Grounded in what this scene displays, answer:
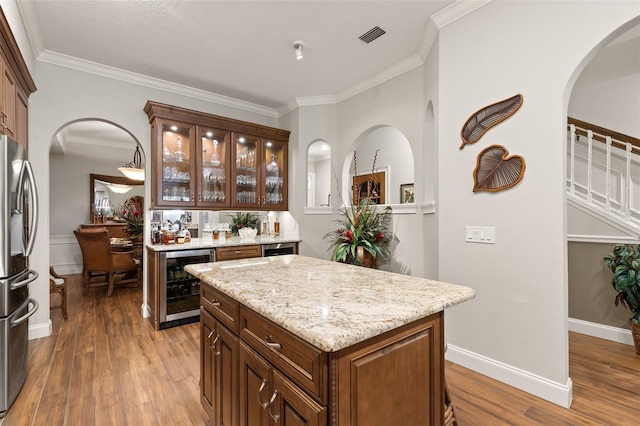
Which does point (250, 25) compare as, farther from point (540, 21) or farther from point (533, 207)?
point (533, 207)

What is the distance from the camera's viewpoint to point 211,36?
2.93 m

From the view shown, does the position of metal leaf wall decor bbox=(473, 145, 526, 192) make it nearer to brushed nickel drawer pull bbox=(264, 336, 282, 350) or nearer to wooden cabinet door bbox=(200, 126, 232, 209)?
brushed nickel drawer pull bbox=(264, 336, 282, 350)

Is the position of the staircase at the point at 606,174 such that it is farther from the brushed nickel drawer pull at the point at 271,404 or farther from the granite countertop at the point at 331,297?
the brushed nickel drawer pull at the point at 271,404

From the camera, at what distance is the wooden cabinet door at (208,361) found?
5.44 feet

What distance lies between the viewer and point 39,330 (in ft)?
10.0

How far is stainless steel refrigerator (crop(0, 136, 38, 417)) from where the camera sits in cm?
186

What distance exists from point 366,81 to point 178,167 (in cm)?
264

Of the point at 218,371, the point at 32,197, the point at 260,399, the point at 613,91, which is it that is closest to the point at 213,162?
the point at 32,197

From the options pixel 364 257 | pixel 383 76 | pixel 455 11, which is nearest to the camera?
pixel 455 11

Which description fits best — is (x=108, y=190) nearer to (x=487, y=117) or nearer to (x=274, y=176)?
(x=274, y=176)

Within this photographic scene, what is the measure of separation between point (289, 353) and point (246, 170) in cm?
363

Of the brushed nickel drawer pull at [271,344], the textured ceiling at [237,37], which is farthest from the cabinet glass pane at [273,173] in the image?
the brushed nickel drawer pull at [271,344]

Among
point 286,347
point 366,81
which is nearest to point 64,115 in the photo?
point 366,81

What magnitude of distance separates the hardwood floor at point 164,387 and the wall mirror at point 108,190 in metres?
4.44
